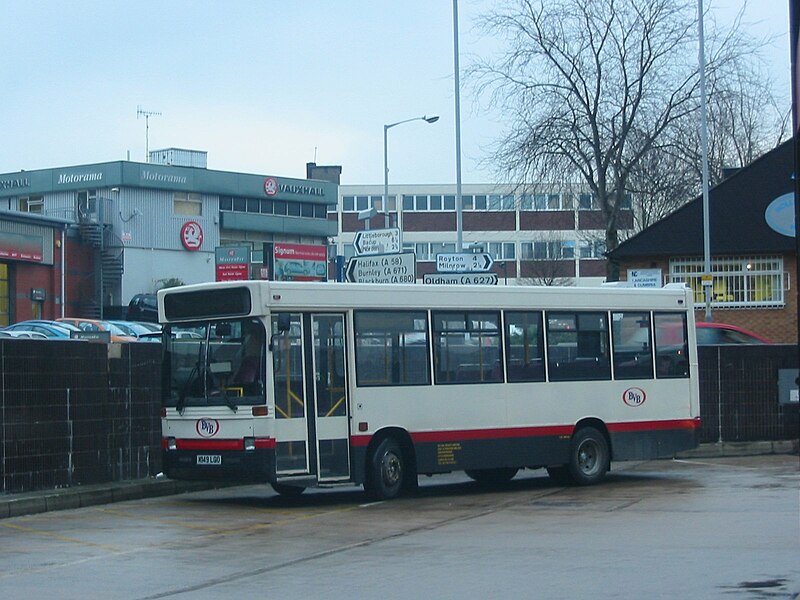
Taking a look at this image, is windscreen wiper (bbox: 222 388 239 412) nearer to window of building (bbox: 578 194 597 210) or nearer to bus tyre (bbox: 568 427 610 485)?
bus tyre (bbox: 568 427 610 485)

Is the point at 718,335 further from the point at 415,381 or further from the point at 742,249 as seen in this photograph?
the point at 415,381

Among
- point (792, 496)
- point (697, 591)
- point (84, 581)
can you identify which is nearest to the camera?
point (697, 591)

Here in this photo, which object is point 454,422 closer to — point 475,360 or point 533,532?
point 475,360

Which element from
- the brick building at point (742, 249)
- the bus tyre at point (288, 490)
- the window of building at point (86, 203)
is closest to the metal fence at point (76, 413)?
the bus tyre at point (288, 490)

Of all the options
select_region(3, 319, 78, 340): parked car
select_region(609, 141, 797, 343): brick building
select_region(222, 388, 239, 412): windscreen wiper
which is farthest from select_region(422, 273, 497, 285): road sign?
select_region(3, 319, 78, 340): parked car

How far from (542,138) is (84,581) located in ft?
97.2

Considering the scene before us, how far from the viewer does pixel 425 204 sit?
308 feet

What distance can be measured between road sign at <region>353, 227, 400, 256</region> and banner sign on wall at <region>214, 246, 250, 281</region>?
15.5 m

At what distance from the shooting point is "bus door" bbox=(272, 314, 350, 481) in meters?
15.7

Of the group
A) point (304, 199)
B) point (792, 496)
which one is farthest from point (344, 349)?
point (304, 199)

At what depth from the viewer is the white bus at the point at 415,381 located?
51.7 ft

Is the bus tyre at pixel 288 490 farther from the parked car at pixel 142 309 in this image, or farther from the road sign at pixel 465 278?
the parked car at pixel 142 309

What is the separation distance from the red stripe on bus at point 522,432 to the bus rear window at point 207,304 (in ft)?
7.32

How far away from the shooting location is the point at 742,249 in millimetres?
36031
